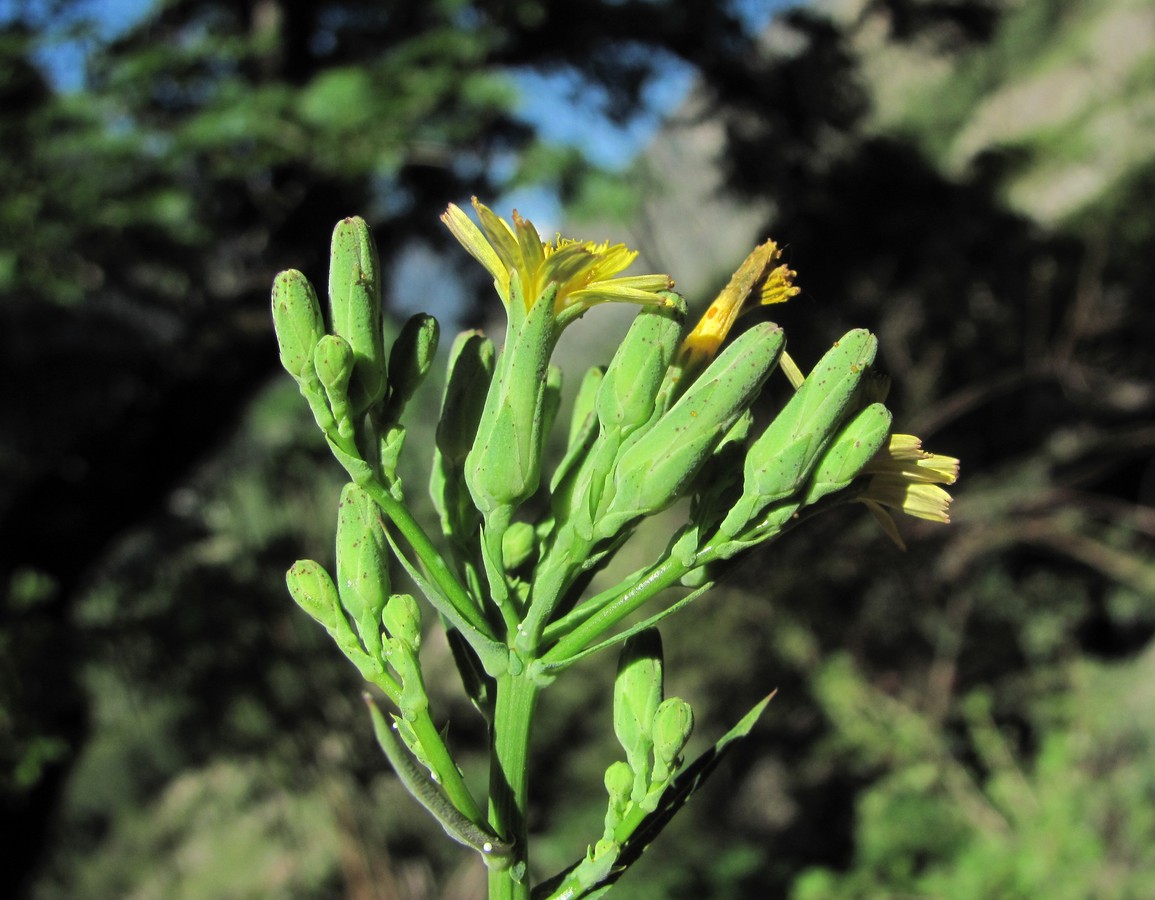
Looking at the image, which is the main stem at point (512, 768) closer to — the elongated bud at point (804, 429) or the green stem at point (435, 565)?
the green stem at point (435, 565)

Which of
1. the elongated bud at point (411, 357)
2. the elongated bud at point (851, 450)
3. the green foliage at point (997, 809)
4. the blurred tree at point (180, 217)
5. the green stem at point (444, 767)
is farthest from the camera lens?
the blurred tree at point (180, 217)

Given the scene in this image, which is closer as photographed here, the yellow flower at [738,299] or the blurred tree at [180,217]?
the yellow flower at [738,299]

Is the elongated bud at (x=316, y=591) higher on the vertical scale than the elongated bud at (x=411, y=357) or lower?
lower

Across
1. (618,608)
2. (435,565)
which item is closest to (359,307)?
(435,565)

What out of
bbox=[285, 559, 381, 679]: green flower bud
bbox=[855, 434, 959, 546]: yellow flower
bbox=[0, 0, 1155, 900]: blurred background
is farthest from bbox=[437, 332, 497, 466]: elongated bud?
bbox=[0, 0, 1155, 900]: blurred background

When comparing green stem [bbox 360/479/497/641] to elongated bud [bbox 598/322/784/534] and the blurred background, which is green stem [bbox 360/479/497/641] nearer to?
elongated bud [bbox 598/322/784/534]

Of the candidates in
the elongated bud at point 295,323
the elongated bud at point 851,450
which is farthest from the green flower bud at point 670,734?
the elongated bud at point 295,323

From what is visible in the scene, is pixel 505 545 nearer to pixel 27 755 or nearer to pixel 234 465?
pixel 27 755

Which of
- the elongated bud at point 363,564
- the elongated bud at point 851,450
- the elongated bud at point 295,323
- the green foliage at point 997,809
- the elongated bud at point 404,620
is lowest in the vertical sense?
the green foliage at point 997,809
